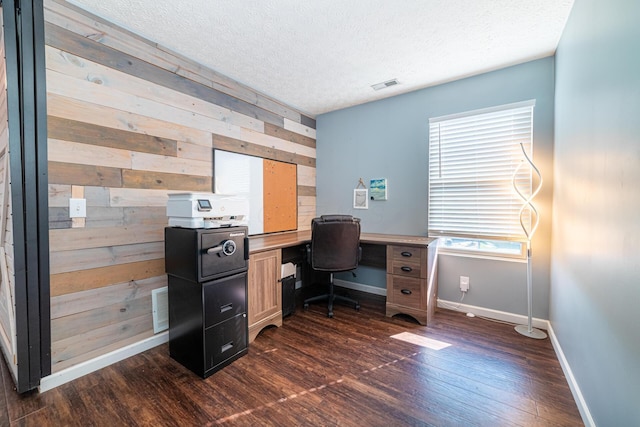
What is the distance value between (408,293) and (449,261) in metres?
0.70

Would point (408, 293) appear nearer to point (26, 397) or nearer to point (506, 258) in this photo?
point (506, 258)

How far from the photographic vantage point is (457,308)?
3029mm

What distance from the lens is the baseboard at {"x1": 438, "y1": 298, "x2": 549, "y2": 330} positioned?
2609 millimetres

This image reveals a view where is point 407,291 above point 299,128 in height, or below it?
below

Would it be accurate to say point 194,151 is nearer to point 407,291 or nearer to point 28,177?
point 28,177

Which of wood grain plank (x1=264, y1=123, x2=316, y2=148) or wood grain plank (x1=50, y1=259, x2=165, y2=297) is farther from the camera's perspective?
wood grain plank (x1=264, y1=123, x2=316, y2=148)

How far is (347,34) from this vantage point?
219cm

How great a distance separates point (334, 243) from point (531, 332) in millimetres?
1998

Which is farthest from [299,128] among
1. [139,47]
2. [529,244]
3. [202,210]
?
[529,244]

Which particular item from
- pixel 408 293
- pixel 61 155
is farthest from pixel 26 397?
pixel 408 293

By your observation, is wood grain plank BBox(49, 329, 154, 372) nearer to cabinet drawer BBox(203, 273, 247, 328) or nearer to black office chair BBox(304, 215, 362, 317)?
cabinet drawer BBox(203, 273, 247, 328)

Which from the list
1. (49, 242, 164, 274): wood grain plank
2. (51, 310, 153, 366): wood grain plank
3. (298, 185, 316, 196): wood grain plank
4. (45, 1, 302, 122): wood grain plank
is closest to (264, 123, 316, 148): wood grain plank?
(45, 1, 302, 122): wood grain plank

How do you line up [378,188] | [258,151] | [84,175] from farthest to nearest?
1. [378,188]
2. [258,151]
3. [84,175]

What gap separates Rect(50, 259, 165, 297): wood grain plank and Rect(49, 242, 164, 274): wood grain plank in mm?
32
